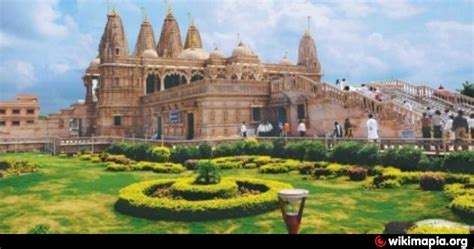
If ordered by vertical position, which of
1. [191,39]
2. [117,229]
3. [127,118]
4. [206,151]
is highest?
[191,39]

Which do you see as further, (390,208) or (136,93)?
(136,93)

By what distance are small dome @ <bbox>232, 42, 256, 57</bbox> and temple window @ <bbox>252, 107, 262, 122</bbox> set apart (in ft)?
40.7

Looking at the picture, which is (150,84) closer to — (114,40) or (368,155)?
(114,40)

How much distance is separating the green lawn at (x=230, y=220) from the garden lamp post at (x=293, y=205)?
5.66 feet

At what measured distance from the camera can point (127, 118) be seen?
41812mm

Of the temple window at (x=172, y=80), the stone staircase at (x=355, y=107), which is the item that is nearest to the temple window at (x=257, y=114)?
the stone staircase at (x=355, y=107)

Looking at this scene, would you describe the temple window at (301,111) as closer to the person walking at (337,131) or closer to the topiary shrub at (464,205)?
the person walking at (337,131)

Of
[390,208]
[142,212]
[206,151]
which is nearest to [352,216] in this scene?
[390,208]

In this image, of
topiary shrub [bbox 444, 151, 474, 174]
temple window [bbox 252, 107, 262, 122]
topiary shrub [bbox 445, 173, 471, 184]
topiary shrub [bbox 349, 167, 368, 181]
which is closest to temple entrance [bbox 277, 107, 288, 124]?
temple window [bbox 252, 107, 262, 122]

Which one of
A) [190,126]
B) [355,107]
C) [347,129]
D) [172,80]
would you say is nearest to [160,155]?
[347,129]

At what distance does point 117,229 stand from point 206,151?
1197 cm
